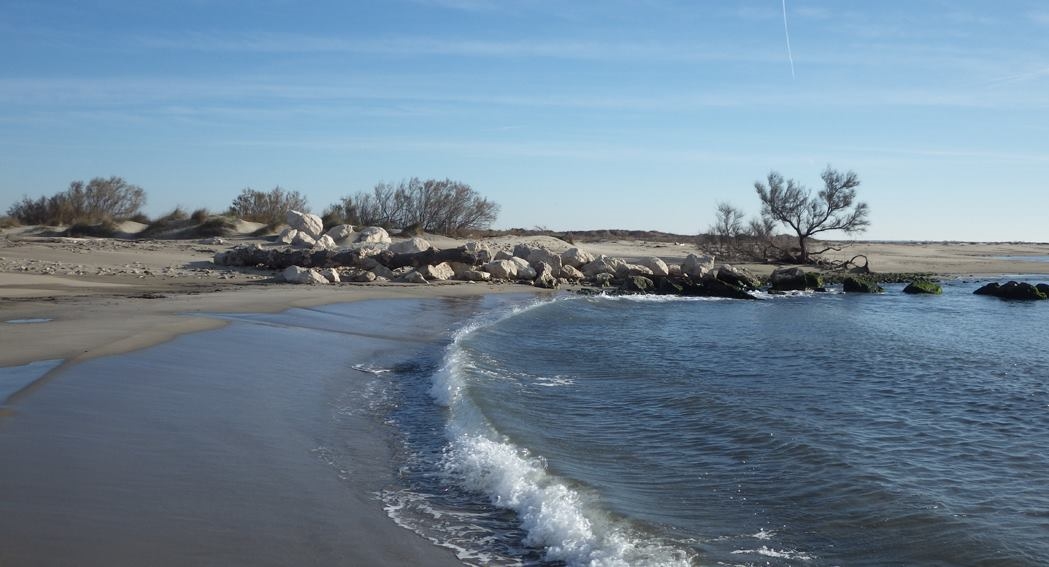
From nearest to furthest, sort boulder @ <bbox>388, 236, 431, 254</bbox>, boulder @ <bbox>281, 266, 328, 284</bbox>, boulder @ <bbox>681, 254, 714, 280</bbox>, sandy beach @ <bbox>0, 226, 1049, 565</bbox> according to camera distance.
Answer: sandy beach @ <bbox>0, 226, 1049, 565</bbox> → boulder @ <bbox>281, 266, 328, 284</bbox> → boulder @ <bbox>388, 236, 431, 254</bbox> → boulder @ <bbox>681, 254, 714, 280</bbox>

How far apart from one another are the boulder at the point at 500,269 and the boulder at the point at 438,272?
144 cm

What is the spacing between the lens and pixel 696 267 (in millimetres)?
31797

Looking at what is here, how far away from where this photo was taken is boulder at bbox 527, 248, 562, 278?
104ft

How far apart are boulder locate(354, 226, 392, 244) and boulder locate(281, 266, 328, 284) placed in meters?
8.52

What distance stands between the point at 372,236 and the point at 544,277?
874 centimetres

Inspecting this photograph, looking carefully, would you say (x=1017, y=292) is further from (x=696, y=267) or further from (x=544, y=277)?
(x=544, y=277)

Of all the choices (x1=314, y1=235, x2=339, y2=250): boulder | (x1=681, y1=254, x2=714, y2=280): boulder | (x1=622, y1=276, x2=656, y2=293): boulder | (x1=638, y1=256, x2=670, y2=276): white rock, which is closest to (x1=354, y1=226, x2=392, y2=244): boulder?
(x1=314, y1=235, x2=339, y2=250): boulder

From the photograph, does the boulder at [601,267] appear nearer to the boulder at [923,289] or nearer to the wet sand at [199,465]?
the boulder at [923,289]

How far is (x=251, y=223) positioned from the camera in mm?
38250

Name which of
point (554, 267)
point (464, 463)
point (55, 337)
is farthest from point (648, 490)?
point (554, 267)

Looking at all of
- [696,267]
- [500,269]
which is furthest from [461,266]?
[696,267]

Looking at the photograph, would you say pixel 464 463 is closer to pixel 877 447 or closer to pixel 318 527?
pixel 318 527

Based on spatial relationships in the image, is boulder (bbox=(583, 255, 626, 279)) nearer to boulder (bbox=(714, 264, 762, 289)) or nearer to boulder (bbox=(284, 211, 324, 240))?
boulder (bbox=(714, 264, 762, 289))

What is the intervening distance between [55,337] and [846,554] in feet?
34.7
